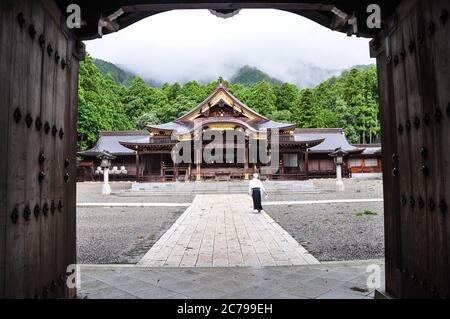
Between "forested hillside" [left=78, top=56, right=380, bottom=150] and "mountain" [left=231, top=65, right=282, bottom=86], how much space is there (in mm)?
77471

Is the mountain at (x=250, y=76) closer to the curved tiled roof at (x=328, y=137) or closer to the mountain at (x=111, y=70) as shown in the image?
the mountain at (x=111, y=70)

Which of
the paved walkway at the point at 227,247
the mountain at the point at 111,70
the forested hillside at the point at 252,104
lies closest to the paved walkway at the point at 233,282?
the paved walkway at the point at 227,247

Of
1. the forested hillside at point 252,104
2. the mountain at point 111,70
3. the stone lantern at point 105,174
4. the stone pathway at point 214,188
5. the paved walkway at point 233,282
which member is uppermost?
the mountain at point 111,70

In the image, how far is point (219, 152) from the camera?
29000 millimetres

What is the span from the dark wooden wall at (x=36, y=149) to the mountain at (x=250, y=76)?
136 m

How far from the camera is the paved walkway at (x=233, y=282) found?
10.4ft

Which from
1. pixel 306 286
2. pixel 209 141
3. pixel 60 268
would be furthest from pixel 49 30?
A: pixel 209 141

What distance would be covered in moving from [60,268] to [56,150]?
41.2 inches

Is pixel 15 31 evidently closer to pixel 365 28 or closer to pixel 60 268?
pixel 60 268

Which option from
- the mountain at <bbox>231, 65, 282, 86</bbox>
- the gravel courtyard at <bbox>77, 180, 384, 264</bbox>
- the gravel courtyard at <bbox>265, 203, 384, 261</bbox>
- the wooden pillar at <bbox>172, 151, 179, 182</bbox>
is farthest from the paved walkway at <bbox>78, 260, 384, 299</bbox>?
the mountain at <bbox>231, 65, 282, 86</bbox>

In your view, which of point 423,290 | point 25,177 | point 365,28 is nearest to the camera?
point 25,177

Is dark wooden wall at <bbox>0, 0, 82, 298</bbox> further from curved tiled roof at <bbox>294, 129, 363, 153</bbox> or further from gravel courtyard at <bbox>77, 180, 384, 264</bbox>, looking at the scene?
curved tiled roof at <bbox>294, 129, 363, 153</bbox>

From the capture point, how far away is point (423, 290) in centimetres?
241

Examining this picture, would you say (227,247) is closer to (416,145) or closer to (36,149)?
(416,145)
